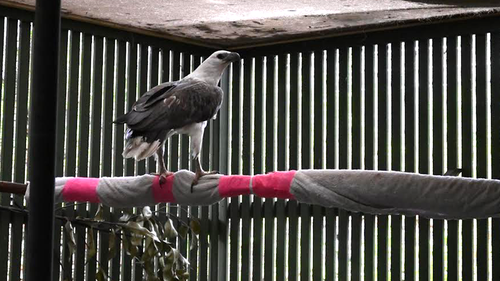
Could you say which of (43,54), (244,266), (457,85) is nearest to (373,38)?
(457,85)

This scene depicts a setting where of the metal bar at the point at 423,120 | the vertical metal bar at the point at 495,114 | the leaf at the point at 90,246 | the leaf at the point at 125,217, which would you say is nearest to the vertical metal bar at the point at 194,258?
the leaf at the point at 125,217

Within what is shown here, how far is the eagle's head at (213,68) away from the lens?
426 centimetres

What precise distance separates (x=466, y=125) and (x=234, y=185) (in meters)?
1.81

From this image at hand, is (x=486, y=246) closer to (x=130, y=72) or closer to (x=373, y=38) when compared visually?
(x=373, y=38)

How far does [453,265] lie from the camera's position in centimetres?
443

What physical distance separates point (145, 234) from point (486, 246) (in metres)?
1.88

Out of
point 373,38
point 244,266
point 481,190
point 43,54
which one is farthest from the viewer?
point 244,266

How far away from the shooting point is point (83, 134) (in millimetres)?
4824

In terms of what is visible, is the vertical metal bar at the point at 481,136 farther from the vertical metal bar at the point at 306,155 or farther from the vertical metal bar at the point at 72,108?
the vertical metal bar at the point at 72,108

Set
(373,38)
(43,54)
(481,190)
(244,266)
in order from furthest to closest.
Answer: (244,266) → (373,38) → (481,190) → (43,54)

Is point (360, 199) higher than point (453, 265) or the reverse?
higher

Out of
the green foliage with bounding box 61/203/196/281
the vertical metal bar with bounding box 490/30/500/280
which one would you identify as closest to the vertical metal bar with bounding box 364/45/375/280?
the vertical metal bar with bounding box 490/30/500/280

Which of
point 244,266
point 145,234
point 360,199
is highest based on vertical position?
point 360,199

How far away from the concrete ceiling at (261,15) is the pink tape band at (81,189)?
1147mm
